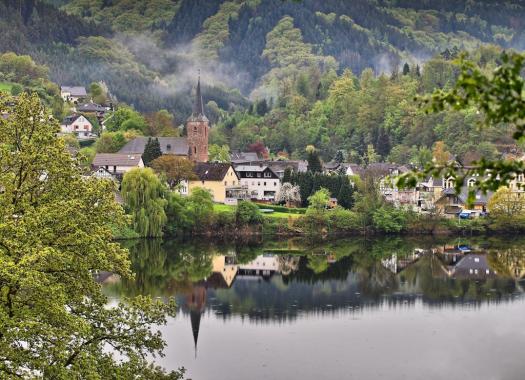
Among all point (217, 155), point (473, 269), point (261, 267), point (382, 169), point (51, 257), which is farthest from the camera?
point (217, 155)

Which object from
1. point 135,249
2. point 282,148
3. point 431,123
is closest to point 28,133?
point 135,249

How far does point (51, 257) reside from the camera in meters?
15.2

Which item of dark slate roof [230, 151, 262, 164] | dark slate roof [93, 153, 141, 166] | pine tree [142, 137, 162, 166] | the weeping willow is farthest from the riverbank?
dark slate roof [230, 151, 262, 164]

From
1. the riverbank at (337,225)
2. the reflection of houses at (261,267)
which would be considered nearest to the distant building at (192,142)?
the riverbank at (337,225)

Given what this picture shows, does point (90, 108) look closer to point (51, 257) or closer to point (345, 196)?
point (345, 196)

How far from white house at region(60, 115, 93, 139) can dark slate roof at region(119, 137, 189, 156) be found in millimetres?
16026

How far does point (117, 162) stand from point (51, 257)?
83.2 metres

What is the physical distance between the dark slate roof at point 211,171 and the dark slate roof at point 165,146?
14329 mm

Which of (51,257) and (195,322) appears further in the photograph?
(195,322)

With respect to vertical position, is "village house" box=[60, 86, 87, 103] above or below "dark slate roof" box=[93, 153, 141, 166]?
above

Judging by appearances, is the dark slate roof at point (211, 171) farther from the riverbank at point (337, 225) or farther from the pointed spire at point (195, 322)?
the pointed spire at point (195, 322)

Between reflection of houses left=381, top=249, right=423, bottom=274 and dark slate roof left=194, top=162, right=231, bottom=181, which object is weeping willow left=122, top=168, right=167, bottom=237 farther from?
dark slate roof left=194, top=162, right=231, bottom=181

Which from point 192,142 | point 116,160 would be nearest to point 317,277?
point 116,160

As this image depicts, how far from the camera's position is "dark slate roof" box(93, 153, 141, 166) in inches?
3807
